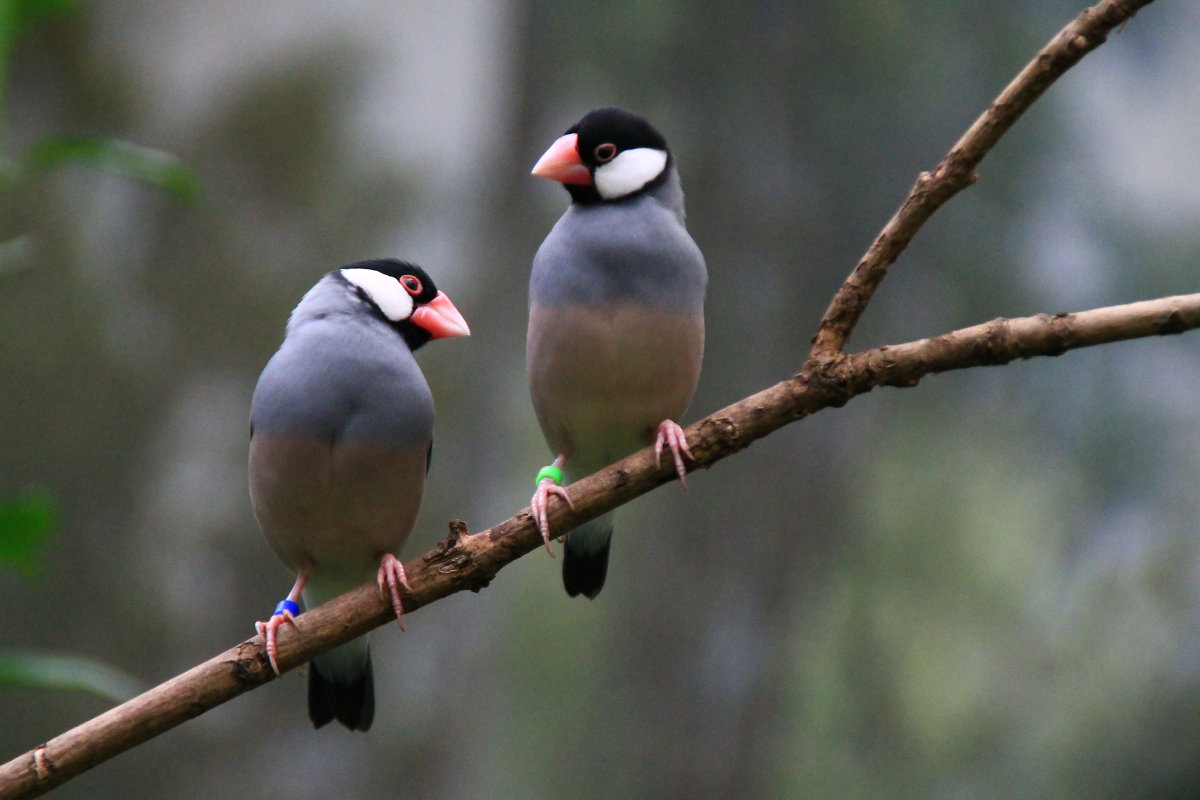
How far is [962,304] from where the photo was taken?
123 inches

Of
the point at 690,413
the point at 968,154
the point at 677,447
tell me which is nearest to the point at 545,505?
the point at 677,447

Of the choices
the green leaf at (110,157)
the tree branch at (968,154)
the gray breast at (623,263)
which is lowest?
the tree branch at (968,154)

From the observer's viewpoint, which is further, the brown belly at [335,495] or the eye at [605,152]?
the eye at [605,152]

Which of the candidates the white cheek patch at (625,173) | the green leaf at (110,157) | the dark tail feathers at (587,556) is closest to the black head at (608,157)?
the white cheek patch at (625,173)

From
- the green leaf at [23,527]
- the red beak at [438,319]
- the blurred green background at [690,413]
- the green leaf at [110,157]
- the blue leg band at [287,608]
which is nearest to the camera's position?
the blue leg band at [287,608]

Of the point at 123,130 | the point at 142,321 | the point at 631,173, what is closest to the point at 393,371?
the point at 631,173

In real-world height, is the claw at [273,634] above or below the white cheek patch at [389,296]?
below

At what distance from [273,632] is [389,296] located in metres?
0.42

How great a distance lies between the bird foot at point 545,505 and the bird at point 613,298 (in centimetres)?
13

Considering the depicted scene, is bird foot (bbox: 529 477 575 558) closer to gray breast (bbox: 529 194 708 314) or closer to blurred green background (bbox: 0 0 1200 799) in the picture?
gray breast (bbox: 529 194 708 314)

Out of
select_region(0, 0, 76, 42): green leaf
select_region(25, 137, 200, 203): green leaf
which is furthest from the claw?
select_region(0, 0, 76, 42): green leaf

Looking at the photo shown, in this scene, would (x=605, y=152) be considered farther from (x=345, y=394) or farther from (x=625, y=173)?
(x=345, y=394)

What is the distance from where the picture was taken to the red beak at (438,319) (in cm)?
127

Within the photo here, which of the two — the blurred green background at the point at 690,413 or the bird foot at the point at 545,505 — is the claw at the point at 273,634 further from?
the blurred green background at the point at 690,413
